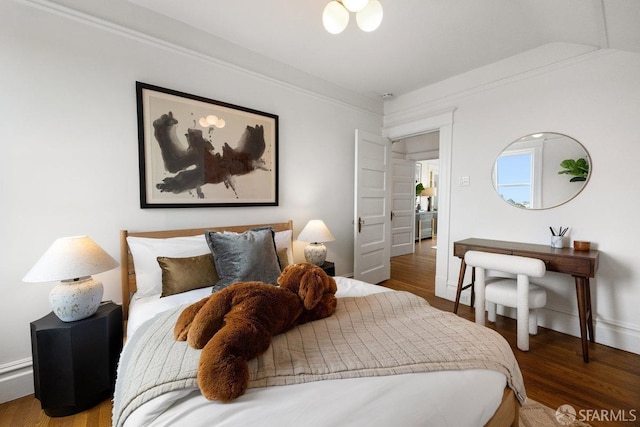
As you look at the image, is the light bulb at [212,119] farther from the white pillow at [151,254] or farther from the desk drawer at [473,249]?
the desk drawer at [473,249]

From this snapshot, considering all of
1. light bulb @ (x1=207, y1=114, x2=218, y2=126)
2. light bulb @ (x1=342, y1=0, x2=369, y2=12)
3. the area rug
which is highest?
light bulb @ (x1=342, y1=0, x2=369, y2=12)

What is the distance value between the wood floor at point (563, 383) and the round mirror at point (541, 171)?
49.2 inches

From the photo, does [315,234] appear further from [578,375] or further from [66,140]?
[578,375]

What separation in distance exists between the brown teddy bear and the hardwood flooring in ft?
5.34

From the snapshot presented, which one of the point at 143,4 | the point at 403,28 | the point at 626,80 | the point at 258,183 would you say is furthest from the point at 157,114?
the point at 626,80

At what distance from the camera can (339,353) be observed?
1042mm

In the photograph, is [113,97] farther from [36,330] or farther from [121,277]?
[36,330]

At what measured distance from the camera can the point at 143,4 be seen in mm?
1974

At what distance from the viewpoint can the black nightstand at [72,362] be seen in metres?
1.44

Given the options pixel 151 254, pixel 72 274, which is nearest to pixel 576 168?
pixel 151 254

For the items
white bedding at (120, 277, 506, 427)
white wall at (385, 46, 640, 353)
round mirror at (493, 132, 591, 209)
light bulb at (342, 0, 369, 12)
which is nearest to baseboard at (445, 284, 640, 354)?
white wall at (385, 46, 640, 353)

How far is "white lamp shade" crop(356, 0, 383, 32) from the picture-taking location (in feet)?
4.83

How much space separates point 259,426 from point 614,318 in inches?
121

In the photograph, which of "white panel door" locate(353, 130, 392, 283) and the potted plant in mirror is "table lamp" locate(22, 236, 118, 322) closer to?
"white panel door" locate(353, 130, 392, 283)
